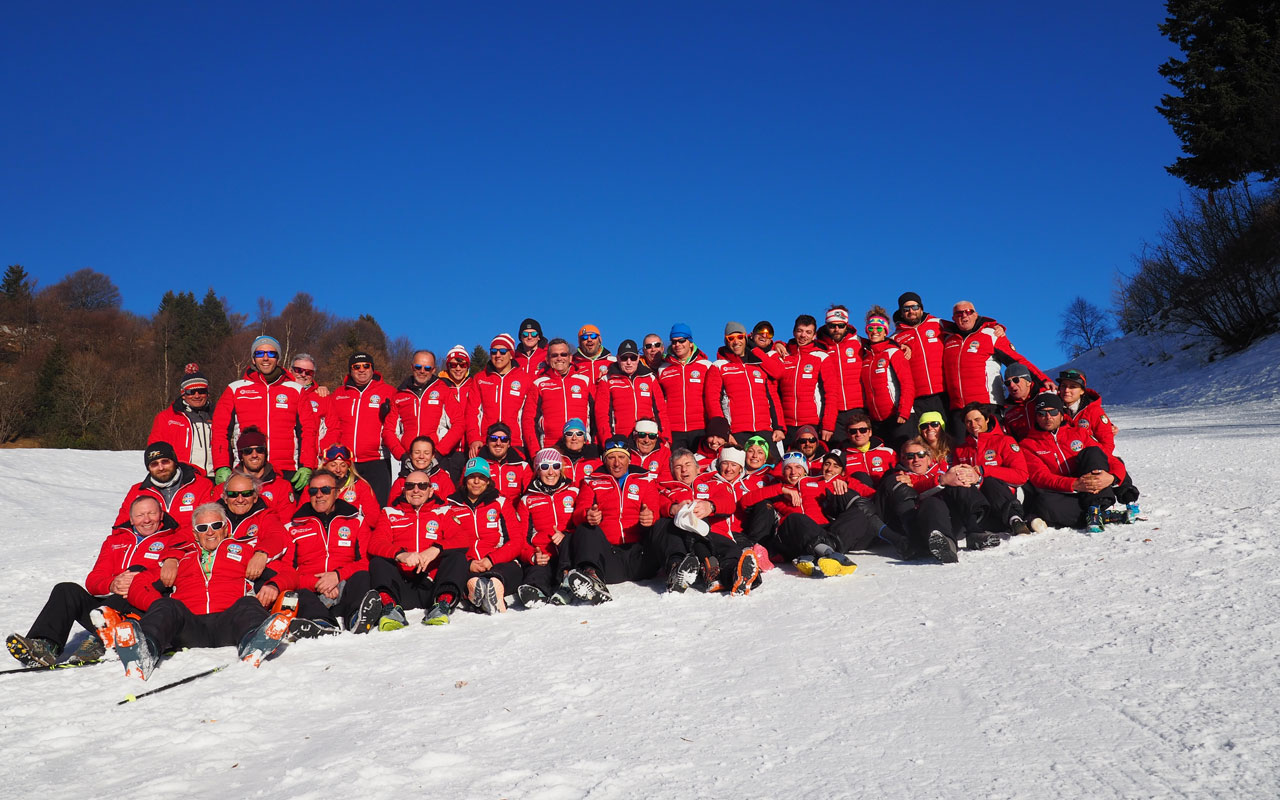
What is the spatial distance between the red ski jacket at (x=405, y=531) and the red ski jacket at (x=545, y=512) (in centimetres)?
71

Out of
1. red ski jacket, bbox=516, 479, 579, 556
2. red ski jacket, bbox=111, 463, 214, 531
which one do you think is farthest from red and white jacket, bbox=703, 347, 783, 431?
red ski jacket, bbox=111, 463, 214, 531

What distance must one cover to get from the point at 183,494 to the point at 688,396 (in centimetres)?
478

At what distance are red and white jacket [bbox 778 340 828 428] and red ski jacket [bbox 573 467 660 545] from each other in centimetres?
231

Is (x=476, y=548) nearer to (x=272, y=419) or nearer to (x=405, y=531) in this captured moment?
(x=405, y=531)

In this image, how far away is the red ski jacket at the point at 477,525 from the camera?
663 centimetres

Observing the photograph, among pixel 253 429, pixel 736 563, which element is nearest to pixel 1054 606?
pixel 736 563

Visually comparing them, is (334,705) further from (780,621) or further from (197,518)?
(780,621)

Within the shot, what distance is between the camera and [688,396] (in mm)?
8586

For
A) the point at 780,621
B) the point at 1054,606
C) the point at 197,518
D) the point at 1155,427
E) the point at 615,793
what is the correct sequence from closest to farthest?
the point at 615,793 < the point at 1054,606 < the point at 780,621 < the point at 197,518 < the point at 1155,427

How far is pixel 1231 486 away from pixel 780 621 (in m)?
5.27

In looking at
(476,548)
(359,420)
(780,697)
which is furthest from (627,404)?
(780,697)

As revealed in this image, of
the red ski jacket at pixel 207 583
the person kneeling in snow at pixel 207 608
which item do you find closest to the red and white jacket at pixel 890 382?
the person kneeling in snow at pixel 207 608

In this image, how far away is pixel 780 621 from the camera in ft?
16.8

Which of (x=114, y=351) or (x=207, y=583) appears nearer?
(x=207, y=583)
